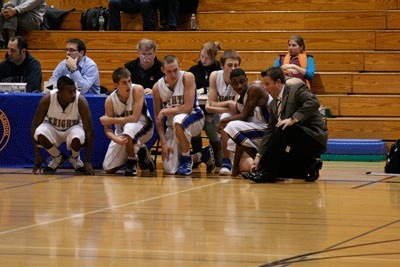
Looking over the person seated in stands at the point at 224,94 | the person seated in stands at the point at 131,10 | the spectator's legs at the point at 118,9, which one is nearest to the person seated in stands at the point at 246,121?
the person seated in stands at the point at 224,94

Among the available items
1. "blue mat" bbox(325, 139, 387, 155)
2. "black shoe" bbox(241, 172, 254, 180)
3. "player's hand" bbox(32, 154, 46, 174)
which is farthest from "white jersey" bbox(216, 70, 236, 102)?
"blue mat" bbox(325, 139, 387, 155)

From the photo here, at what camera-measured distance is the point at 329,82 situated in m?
11.1

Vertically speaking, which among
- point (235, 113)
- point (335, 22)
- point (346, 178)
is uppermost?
point (335, 22)

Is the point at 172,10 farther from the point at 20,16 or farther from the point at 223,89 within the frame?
the point at 223,89

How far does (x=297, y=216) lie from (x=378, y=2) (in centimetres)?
707

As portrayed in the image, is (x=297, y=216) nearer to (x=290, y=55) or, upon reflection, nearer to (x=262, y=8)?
(x=290, y=55)

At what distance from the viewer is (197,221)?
532 centimetres

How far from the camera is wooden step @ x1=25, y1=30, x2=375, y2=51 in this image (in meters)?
11.6

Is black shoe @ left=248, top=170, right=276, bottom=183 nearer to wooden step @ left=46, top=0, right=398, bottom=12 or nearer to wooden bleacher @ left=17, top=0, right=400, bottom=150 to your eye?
wooden bleacher @ left=17, top=0, right=400, bottom=150

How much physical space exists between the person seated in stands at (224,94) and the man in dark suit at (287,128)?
83 centimetres

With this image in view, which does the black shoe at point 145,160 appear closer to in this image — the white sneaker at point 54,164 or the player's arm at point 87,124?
the player's arm at point 87,124

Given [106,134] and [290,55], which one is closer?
[106,134]

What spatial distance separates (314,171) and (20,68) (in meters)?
3.55

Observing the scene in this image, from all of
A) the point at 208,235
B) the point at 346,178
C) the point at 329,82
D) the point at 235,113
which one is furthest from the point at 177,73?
the point at 208,235
